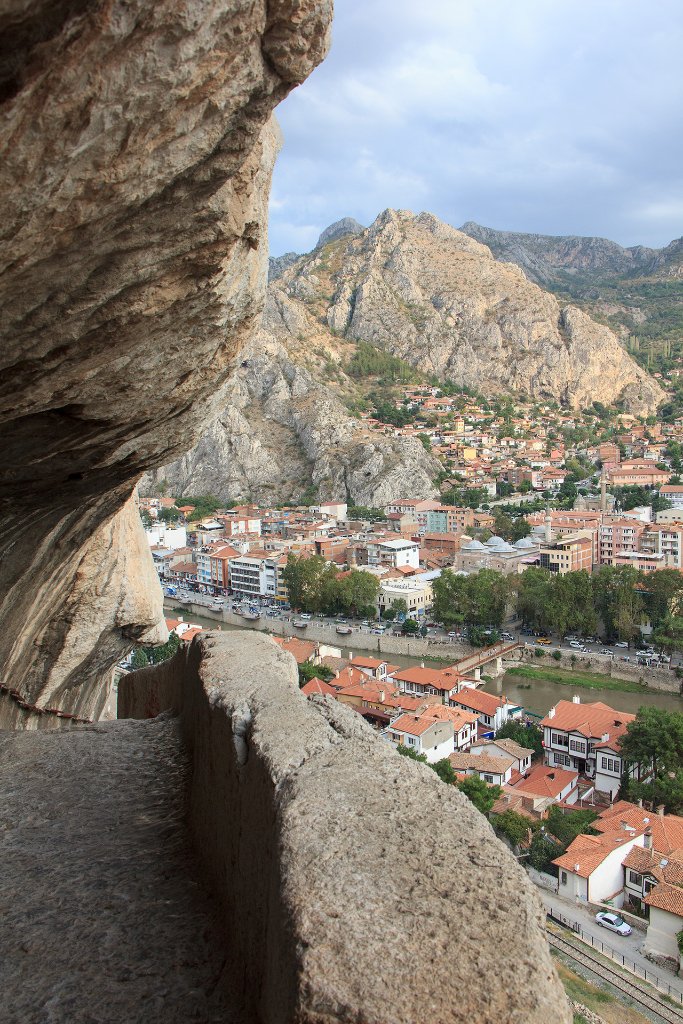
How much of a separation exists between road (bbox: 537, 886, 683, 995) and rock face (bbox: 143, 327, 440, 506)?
133 ft

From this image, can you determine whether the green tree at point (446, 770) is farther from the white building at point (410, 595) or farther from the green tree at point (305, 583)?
the green tree at point (305, 583)

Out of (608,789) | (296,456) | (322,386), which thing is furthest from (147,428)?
(322,386)

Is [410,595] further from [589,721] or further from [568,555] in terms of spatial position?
[589,721]

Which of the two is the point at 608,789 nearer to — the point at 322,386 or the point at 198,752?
the point at 198,752

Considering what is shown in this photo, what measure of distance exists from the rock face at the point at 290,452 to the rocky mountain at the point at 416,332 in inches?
7.5

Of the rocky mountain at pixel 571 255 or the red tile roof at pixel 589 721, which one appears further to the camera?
the rocky mountain at pixel 571 255

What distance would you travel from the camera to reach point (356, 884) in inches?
62.9

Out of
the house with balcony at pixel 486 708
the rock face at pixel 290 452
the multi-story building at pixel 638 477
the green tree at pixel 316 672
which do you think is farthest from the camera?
the rock face at pixel 290 452

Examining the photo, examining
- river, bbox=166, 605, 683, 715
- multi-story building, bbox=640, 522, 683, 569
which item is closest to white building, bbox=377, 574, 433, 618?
river, bbox=166, 605, 683, 715

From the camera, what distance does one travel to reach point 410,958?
137 centimetres

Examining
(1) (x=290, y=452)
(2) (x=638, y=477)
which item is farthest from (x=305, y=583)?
(1) (x=290, y=452)

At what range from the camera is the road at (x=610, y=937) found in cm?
1059

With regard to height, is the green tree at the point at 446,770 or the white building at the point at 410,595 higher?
the white building at the point at 410,595

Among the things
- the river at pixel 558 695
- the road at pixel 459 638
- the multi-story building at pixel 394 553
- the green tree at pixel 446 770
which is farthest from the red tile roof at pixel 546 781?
the multi-story building at pixel 394 553
